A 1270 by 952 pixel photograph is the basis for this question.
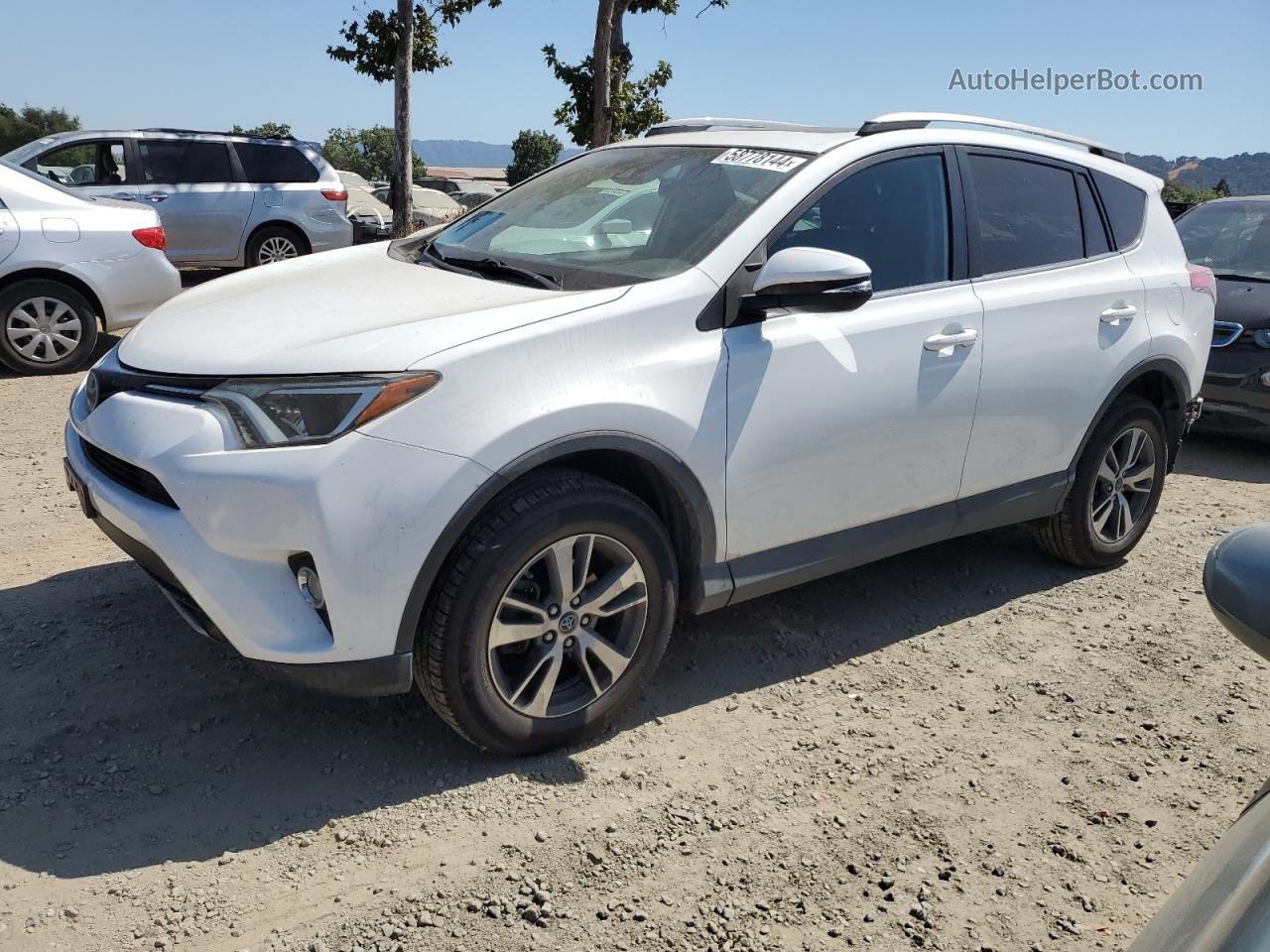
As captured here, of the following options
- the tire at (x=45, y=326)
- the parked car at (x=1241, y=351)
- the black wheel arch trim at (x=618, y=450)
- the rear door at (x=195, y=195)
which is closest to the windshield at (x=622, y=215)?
the black wheel arch trim at (x=618, y=450)

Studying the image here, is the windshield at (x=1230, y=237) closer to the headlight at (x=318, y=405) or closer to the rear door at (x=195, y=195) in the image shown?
the headlight at (x=318, y=405)

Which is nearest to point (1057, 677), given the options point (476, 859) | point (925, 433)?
point (925, 433)

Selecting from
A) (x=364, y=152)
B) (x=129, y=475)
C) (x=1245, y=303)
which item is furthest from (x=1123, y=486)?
(x=364, y=152)

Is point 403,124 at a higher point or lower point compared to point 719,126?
higher

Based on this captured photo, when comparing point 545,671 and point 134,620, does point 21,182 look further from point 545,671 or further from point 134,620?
point 545,671

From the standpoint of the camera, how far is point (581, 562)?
3.07m

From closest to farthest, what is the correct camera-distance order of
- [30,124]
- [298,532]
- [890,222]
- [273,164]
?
[298,532], [890,222], [273,164], [30,124]

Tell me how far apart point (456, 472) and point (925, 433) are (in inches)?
69.0

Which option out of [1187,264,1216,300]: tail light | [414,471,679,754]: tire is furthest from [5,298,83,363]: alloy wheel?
[1187,264,1216,300]: tail light

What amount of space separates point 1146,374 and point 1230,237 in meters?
4.57

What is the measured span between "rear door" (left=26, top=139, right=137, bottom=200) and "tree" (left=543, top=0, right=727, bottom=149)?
9020 mm

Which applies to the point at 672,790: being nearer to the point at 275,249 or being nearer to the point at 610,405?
the point at 610,405

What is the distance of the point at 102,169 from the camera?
11.2 m

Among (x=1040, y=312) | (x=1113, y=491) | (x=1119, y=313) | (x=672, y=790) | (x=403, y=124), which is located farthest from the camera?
(x=403, y=124)
